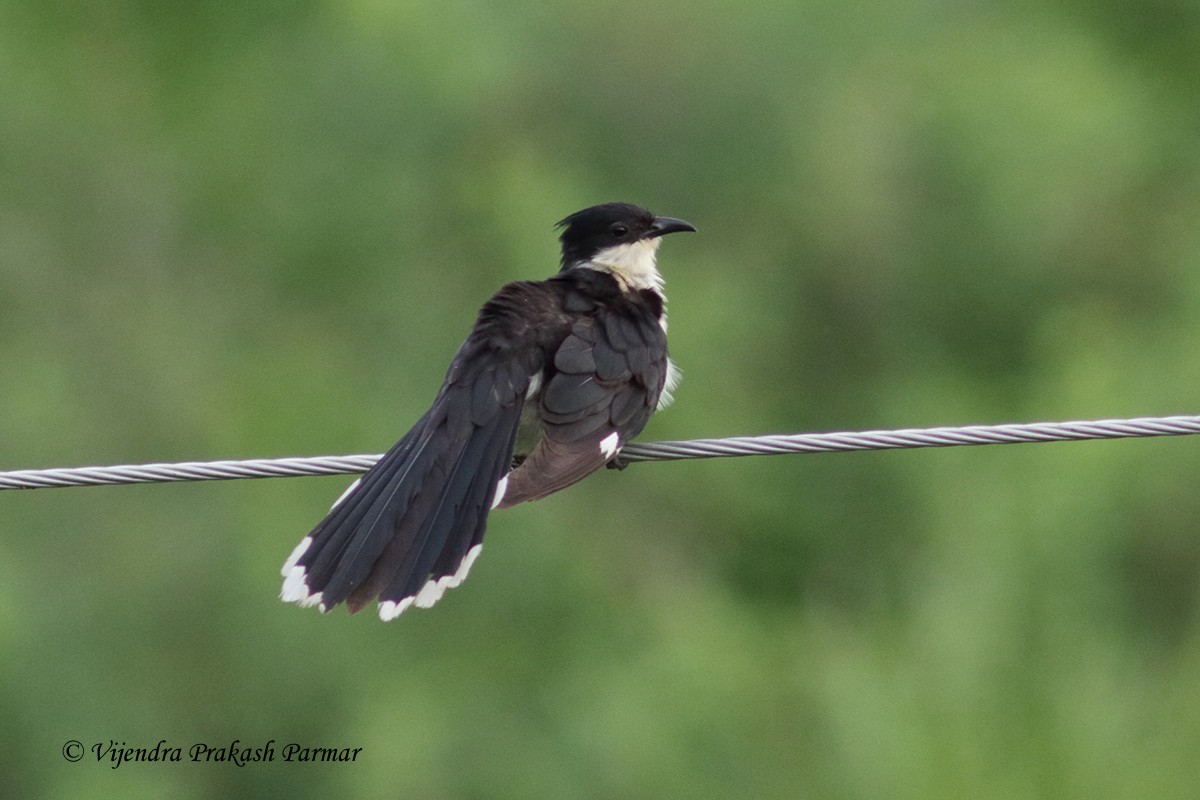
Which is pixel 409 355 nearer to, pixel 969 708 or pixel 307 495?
pixel 307 495

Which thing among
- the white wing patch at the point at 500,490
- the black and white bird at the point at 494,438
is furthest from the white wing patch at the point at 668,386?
the white wing patch at the point at 500,490

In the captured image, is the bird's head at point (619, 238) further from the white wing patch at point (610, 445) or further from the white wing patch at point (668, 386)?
the white wing patch at point (610, 445)

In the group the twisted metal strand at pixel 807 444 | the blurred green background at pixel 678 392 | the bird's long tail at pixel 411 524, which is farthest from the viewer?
the blurred green background at pixel 678 392

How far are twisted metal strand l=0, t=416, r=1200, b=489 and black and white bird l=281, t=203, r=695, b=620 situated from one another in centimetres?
66

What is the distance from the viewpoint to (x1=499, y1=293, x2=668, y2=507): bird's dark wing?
18.9ft

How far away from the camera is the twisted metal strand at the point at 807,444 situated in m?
4.71

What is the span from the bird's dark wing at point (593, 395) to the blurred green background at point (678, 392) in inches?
179

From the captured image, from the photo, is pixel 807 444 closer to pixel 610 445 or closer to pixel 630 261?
pixel 610 445

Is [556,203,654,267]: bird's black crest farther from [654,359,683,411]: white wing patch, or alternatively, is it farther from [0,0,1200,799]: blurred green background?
[0,0,1200,799]: blurred green background

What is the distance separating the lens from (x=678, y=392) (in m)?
15.8

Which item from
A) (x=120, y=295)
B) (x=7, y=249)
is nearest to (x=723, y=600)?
(x=120, y=295)

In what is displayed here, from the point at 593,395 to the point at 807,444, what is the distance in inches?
52.8

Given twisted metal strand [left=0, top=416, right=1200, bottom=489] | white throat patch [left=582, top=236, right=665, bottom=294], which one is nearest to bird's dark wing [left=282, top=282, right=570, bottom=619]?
twisted metal strand [left=0, top=416, right=1200, bottom=489]

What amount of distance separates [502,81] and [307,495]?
6283 mm
